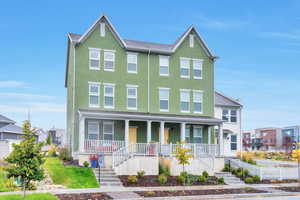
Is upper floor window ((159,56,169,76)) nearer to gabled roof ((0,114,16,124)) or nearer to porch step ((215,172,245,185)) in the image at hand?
porch step ((215,172,245,185))

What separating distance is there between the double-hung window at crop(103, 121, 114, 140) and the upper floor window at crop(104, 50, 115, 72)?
439cm

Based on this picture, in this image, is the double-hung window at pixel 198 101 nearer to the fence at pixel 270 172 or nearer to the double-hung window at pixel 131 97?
the double-hung window at pixel 131 97

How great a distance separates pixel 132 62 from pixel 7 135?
20243mm

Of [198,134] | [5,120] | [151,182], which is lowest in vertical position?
[151,182]

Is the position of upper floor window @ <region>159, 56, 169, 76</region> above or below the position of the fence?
above

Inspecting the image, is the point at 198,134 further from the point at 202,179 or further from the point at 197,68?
the point at 202,179

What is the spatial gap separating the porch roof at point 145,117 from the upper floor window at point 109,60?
12.2 feet

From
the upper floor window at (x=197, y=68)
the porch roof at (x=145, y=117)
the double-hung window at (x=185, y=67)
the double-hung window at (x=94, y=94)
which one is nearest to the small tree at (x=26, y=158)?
the porch roof at (x=145, y=117)

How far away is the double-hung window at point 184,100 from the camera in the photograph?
34.6m

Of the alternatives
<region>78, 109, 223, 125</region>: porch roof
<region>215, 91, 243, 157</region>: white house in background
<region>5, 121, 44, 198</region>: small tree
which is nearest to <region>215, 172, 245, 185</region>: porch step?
<region>78, 109, 223, 125</region>: porch roof

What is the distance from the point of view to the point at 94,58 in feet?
→ 105

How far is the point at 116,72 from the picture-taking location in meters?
32.7

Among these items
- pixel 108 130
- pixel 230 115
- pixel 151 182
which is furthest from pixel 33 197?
pixel 230 115

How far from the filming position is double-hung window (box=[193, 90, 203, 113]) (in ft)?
115
